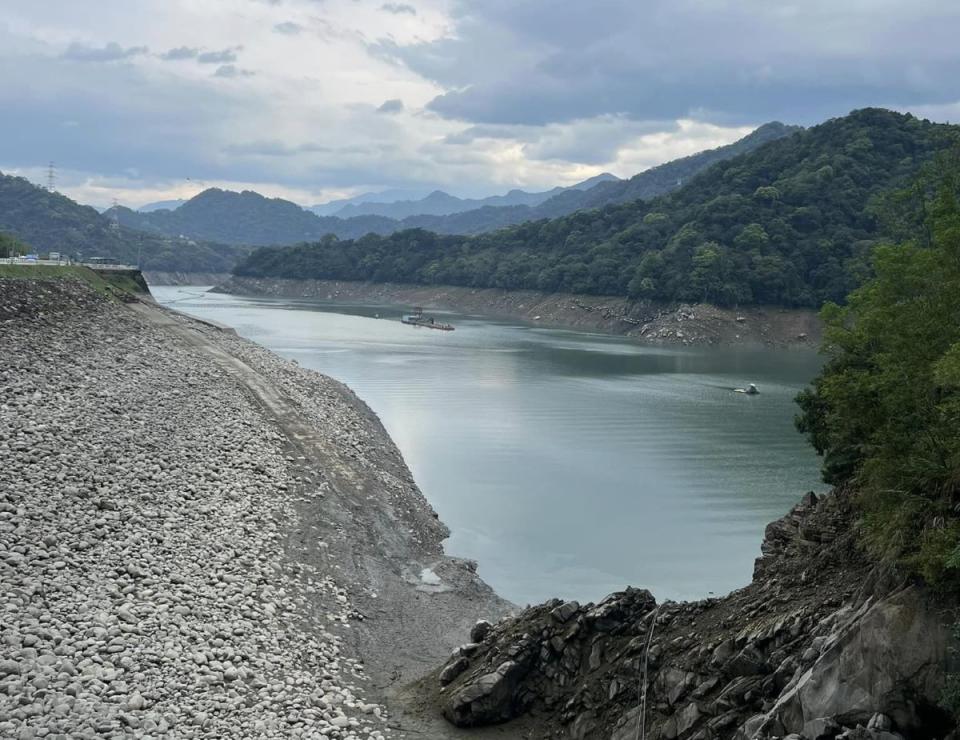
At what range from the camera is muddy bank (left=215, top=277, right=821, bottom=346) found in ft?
343

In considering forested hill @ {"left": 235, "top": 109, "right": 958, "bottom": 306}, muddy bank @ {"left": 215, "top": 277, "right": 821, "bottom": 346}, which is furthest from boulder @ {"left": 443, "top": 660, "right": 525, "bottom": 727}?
muddy bank @ {"left": 215, "top": 277, "right": 821, "bottom": 346}

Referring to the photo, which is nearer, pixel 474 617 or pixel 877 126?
pixel 474 617

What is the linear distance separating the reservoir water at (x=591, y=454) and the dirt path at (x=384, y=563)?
1568 mm

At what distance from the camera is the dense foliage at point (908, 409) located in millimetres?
12969

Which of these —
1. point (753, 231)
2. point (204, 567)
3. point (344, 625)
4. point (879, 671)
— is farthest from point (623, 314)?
point (879, 671)

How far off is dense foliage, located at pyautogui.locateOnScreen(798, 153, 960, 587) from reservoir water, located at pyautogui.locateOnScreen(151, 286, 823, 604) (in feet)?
22.8

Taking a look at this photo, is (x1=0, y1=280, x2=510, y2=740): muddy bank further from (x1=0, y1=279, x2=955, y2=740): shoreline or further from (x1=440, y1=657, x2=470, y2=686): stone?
(x1=440, y1=657, x2=470, y2=686): stone

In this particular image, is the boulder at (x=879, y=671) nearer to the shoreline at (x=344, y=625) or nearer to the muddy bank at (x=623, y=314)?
the shoreline at (x=344, y=625)

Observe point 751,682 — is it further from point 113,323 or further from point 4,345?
point 113,323

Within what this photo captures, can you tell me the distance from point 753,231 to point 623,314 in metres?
18.8

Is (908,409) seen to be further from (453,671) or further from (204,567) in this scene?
(204,567)

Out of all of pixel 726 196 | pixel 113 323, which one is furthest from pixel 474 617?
pixel 726 196

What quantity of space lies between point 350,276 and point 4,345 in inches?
5873

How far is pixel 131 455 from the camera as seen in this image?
27234 mm
